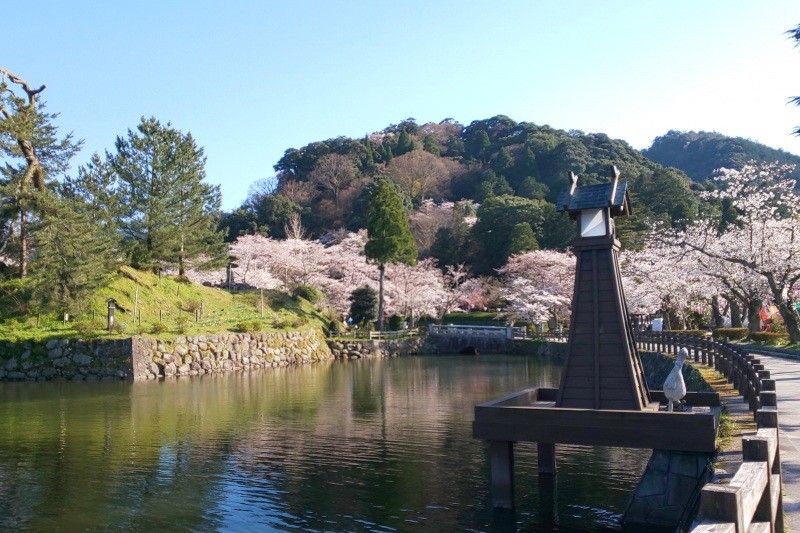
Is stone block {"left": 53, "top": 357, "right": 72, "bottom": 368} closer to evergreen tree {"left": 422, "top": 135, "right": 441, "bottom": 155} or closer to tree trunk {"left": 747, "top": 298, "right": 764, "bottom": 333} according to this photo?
tree trunk {"left": 747, "top": 298, "right": 764, "bottom": 333}

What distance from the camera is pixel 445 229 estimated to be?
4931 cm

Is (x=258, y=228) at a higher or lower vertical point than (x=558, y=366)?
higher

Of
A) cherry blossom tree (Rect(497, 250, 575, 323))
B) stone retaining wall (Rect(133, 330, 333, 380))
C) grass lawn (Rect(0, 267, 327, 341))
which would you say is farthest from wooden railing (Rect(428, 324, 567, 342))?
stone retaining wall (Rect(133, 330, 333, 380))

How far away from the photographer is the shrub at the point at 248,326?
95.2 feet

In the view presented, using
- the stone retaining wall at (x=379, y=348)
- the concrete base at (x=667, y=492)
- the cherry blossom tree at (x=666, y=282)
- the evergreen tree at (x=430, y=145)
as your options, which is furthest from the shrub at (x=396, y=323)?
the concrete base at (x=667, y=492)

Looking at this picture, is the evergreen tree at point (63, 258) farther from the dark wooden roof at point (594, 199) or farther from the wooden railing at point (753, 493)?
the wooden railing at point (753, 493)

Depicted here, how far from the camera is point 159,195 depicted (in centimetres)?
2938

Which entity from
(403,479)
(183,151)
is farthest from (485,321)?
(403,479)

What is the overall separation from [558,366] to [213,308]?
15716mm

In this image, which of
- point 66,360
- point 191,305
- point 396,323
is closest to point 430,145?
point 396,323

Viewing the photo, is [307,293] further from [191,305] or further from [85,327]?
[85,327]

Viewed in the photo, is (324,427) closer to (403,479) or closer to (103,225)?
(403,479)

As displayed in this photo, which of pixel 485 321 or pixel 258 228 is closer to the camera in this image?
pixel 485 321

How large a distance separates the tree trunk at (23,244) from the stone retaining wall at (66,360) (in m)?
3.55
